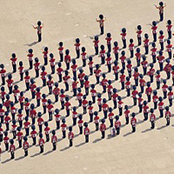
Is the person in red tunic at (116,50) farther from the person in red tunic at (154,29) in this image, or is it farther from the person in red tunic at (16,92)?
the person in red tunic at (16,92)

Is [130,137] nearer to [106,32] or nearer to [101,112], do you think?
[101,112]

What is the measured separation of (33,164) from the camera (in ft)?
305

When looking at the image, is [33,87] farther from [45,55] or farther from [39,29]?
[39,29]

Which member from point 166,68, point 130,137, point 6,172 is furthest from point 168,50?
point 6,172

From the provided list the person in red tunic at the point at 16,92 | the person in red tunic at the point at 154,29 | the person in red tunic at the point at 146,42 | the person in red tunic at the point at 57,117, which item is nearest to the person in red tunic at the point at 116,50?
the person in red tunic at the point at 146,42

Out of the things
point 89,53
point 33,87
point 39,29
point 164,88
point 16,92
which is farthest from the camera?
point 39,29

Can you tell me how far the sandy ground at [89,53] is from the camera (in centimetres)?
9238

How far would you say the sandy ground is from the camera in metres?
92.4

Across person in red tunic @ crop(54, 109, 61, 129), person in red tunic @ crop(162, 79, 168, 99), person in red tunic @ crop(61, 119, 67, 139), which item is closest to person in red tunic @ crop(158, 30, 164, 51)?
person in red tunic @ crop(162, 79, 168, 99)

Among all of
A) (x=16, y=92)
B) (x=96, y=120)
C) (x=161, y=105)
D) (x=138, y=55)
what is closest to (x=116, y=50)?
(x=138, y=55)

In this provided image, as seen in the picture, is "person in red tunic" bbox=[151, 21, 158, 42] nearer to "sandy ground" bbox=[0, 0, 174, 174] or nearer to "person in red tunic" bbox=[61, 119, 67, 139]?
"sandy ground" bbox=[0, 0, 174, 174]

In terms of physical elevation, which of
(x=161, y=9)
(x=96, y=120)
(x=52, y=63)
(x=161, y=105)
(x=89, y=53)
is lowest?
(x=96, y=120)

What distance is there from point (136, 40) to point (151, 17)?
11.0 ft

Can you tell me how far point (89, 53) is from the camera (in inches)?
4087
